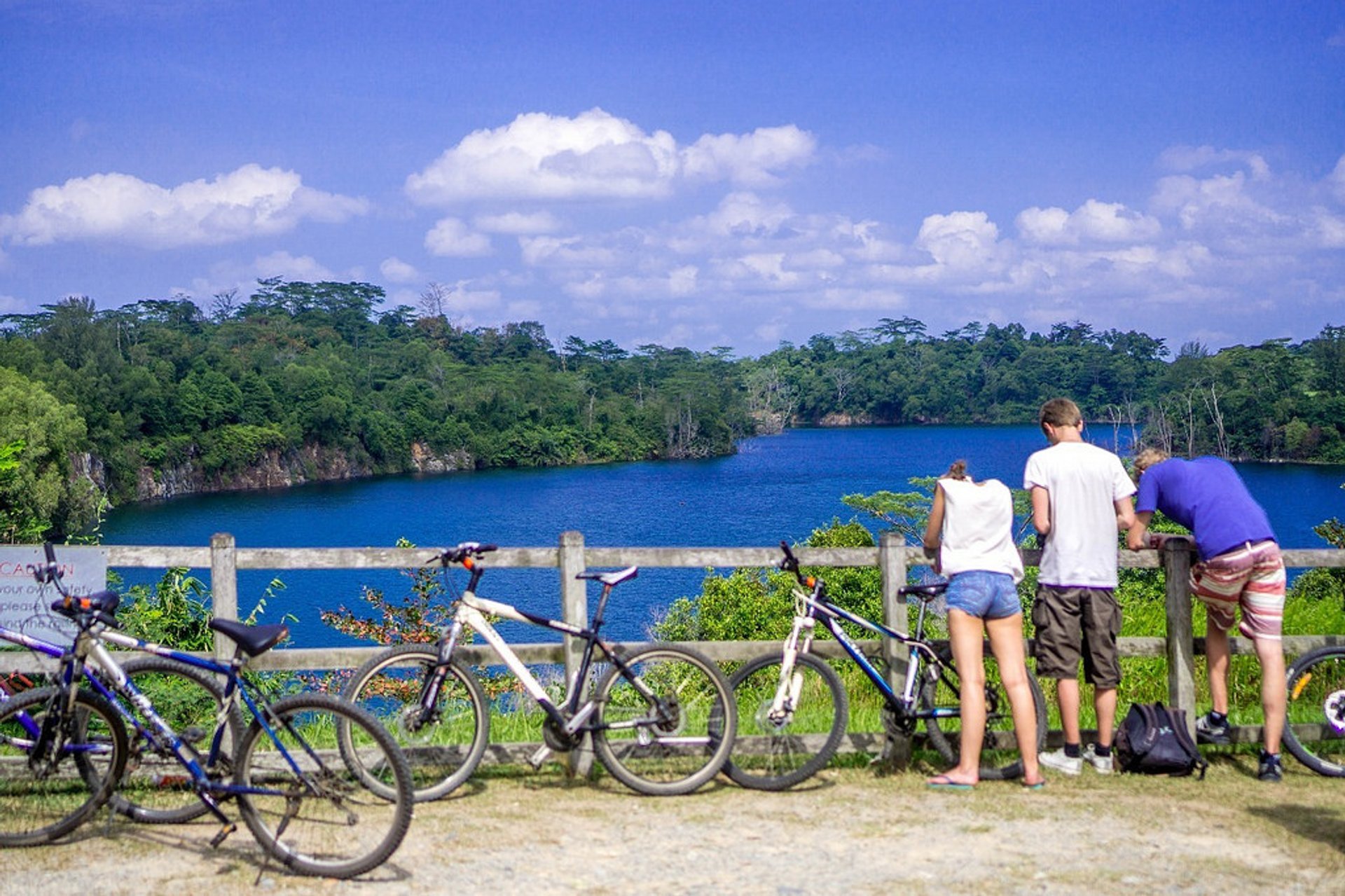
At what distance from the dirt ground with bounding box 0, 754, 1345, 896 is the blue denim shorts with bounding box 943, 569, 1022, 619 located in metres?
0.83

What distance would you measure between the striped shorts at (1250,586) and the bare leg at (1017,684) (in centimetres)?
100

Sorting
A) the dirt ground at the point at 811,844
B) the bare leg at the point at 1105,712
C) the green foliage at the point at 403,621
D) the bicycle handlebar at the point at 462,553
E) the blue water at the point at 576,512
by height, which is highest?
the bicycle handlebar at the point at 462,553

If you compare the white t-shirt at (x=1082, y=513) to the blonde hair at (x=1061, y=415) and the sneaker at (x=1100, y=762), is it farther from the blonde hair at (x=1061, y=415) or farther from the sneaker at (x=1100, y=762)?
the sneaker at (x=1100, y=762)

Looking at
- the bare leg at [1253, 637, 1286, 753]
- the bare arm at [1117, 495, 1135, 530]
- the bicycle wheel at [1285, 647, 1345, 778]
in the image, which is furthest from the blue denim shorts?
the bicycle wheel at [1285, 647, 1345, 778]

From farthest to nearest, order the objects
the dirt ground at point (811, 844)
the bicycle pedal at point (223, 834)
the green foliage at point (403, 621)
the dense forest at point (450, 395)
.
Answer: the dense forest at point (450, 395), the green foliage at point (403, 621), the bicycle pedal at point (223, 834), the dirt ground at point (811, 844)

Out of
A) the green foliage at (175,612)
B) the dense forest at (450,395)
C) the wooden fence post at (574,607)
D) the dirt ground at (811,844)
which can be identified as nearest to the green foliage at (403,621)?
the green foliage at (175,612)

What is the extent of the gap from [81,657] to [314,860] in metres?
1.26

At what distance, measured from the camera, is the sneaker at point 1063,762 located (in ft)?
20.6

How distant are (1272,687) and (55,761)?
5462mm

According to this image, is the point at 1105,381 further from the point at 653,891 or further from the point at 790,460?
the point at 653,891

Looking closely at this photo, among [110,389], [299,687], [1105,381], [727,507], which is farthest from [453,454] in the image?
[299,687]

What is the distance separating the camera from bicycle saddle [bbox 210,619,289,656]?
16.3 feet

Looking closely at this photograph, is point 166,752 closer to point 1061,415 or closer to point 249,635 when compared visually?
point 249,635

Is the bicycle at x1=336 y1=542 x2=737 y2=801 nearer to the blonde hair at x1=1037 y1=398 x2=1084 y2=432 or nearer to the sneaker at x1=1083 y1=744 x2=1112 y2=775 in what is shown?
the sneaker at x1=1083 y1=744 x2=1112 y2=775
